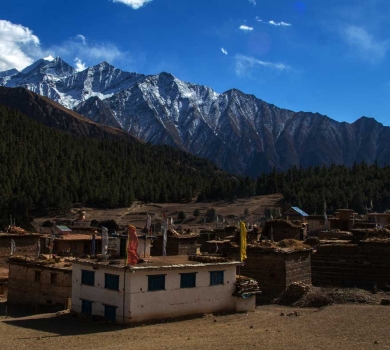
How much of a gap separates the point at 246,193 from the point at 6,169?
57.9m

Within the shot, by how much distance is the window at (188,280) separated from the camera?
2488 cm

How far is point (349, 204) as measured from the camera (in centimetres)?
9950

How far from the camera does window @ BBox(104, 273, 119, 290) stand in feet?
77.9

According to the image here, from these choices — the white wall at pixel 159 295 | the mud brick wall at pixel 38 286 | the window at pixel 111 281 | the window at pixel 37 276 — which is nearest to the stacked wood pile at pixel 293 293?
the white wall at pixel 159 295

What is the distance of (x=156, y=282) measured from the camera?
23938 mm

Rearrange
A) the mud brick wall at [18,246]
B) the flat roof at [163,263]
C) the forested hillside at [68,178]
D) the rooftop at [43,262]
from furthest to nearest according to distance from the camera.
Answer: the forested hillside at [68,178], the mud brick wall at [18,246], the rooftop at [43,262], the flat roof at [163,263]

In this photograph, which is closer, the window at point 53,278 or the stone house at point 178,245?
A: the window at point 53,278

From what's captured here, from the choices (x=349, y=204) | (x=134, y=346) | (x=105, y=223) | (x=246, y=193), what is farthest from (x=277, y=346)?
(x=246, y=193)

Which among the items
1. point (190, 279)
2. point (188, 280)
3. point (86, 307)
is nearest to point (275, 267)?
point (190, 279)

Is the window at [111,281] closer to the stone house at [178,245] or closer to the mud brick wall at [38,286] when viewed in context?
the mud brick wall at [38,286]

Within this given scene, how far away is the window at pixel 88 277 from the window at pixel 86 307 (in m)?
0.89

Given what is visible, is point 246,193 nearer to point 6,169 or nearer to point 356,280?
point 6,169

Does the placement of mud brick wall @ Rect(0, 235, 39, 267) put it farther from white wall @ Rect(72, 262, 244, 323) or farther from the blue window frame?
the blue window frame

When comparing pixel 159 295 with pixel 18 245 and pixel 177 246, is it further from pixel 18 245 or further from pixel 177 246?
pixel 18 245
